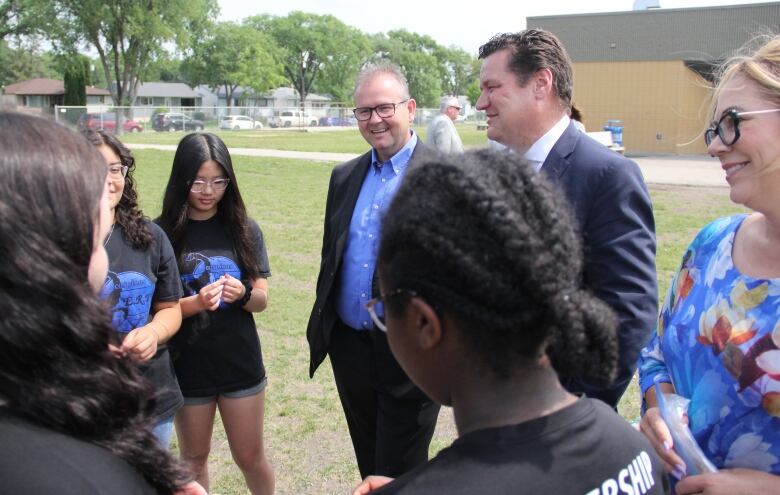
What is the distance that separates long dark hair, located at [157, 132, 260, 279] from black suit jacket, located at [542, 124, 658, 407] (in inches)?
66.1

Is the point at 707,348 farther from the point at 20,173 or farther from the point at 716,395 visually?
the point at 20,173

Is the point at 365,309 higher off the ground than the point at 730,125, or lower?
lower

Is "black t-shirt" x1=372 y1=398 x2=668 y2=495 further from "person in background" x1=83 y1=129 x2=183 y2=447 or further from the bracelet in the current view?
the bracelet

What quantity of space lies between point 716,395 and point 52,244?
1.84m

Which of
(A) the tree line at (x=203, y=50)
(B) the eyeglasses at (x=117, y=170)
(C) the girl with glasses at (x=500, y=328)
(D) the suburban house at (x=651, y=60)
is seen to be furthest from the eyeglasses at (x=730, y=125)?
(D) the suburban house at (x=651, y=60)

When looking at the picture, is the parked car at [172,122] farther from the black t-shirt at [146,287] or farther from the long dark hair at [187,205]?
the black t-shirt at [146,287]

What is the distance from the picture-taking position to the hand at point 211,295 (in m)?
3.16

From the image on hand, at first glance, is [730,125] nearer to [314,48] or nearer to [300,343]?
[300,343]

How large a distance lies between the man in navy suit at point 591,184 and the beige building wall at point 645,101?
29.3 meters

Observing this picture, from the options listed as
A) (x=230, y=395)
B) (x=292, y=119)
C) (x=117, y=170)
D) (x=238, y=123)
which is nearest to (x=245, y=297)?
(x=230, y=395)

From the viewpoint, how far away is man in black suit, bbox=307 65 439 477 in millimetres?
3393

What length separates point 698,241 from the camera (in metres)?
2.36

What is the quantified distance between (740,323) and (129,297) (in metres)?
2.37

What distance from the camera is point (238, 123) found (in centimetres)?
4938
